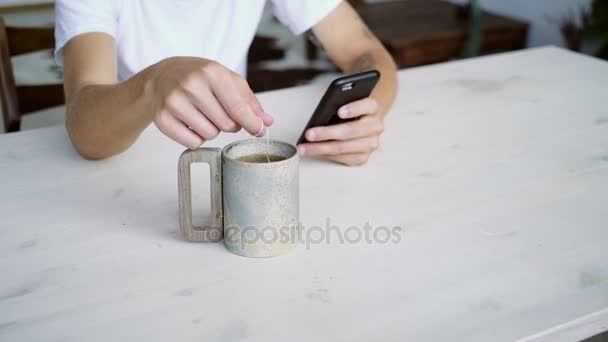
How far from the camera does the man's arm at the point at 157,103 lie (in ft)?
2.42

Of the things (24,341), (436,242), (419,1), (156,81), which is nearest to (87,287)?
(24,341)

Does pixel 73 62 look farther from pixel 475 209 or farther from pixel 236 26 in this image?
pixel 475 209

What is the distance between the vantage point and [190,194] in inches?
29.6

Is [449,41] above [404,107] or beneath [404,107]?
beneath

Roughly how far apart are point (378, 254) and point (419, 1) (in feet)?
8.63

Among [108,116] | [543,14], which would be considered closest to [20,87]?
[108,116]

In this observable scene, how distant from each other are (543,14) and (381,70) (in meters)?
2.10

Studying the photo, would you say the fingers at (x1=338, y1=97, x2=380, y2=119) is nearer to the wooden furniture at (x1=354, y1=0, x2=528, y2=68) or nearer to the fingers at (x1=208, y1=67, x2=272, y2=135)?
the fingers at (x1=208, y1=67, x2=272, y2=135)

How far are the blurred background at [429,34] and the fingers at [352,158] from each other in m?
1.19

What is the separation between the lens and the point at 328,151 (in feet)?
3.20

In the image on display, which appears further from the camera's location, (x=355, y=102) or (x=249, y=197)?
(x=355, y=102)

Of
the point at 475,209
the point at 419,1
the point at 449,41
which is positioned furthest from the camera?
the point at 419,1

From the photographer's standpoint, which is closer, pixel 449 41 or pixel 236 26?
pixel 236 26

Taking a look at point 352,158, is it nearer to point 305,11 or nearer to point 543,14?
point 305,11
